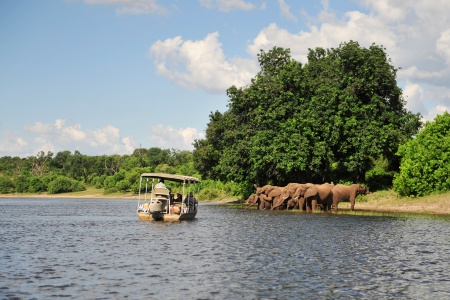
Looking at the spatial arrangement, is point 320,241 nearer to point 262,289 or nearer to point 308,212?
point 262,289

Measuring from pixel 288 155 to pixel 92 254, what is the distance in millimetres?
45346

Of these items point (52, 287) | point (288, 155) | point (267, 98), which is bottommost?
point (52, 287)

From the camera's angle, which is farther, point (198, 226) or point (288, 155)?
point (288, 155)

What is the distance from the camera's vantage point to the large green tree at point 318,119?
74.3 meters

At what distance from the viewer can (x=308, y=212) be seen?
2697 inches

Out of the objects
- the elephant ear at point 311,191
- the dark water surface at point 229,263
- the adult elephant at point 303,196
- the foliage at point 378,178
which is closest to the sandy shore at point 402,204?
the foliage at point 378,178

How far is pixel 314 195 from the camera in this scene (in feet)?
225

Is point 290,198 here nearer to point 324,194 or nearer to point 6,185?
point 324,194

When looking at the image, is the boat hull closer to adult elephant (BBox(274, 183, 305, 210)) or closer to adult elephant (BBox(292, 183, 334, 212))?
adult elephant (BBox(292, 183, 334, 212))

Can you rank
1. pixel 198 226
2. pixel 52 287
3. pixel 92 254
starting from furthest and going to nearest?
pixel 198 226, pixel 92 254, pixel 52 287

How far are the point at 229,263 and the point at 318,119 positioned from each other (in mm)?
48663

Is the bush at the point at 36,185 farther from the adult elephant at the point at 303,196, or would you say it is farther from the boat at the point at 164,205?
the boat at the point at 164,205

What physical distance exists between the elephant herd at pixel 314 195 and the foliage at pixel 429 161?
5.73 metres

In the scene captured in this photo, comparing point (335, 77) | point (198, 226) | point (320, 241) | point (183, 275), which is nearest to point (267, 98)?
point (335, 77)
